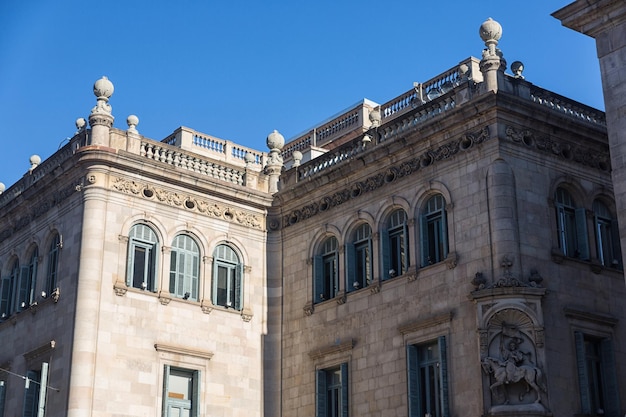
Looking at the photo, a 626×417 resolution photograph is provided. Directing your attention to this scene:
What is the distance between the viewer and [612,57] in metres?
21.7

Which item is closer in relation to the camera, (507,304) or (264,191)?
(507,304)

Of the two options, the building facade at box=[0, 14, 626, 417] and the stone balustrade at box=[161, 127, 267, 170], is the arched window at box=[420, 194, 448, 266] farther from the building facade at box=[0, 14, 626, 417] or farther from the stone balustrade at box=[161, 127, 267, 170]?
the stone balustrade at box=[161, 127, 267, 170]

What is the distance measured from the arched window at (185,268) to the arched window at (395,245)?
557 cm

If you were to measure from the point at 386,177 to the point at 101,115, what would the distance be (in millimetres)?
8142

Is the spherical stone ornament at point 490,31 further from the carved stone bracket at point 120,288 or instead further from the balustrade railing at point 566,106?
the carved stone bracket at point 120,288

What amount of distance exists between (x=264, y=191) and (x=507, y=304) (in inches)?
404

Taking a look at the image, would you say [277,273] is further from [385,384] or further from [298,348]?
[385,384]

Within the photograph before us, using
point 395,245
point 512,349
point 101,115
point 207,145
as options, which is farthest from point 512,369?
point 207,145

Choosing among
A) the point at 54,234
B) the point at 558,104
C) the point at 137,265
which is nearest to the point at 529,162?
the point at 558,104

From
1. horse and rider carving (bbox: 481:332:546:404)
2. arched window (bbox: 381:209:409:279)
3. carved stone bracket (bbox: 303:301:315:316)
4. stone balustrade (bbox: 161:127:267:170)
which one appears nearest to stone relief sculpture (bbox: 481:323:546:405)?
horse and rider carving (bbox: 481:332:546:404)

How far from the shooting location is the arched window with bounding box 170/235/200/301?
98.0 ft

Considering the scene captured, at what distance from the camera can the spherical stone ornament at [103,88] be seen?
98.8 ft

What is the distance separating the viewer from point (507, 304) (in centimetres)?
2478

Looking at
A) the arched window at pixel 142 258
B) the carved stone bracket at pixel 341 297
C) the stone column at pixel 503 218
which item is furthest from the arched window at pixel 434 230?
the arched window at pixel 142 258
